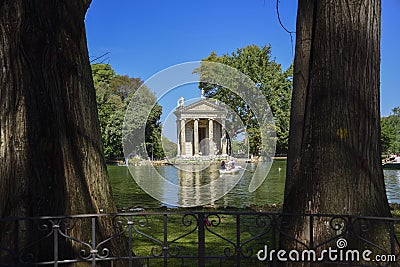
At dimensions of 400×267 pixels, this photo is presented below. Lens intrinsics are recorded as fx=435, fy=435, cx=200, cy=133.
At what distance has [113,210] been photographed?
4.48 m

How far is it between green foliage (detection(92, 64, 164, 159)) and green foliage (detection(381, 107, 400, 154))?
33.1 m

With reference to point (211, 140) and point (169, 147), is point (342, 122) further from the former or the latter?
point (211, 140)

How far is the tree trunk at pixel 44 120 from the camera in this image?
3.82 meters

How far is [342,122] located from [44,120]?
104 inches

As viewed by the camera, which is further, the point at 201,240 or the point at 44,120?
the point at 44,120

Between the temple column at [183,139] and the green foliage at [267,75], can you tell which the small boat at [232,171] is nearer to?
the temple column at [183,139]

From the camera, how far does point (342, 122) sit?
148 inches

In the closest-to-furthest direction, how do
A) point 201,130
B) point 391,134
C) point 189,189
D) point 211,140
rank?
point 211,140
point 201,130
point 189,189
point 391,134

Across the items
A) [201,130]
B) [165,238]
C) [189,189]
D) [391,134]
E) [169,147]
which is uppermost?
[391,134]

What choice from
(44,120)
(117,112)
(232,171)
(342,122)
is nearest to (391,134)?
(117,112)

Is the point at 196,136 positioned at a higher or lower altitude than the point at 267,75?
→ lower

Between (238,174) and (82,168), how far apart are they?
1220 centimetres

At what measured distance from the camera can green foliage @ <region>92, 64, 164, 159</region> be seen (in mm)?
12859

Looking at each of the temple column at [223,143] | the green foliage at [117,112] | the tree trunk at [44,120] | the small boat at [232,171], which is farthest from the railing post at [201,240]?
the small boat at [232,171]
